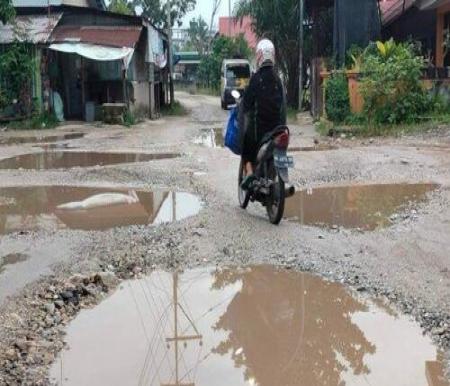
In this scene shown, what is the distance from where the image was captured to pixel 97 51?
2011 cm

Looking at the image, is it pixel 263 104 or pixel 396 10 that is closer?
pixel 263 104

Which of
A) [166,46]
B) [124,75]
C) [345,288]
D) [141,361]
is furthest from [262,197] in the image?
[166,46]

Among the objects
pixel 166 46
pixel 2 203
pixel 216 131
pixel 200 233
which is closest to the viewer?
pixel 200 233

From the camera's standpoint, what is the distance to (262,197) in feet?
23.2

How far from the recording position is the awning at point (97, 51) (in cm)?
1989

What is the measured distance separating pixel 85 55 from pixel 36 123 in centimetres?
254

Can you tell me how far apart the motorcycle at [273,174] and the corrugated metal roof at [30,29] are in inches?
601

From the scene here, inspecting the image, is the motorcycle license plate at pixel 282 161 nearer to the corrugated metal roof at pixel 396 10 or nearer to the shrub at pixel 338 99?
the shrub at pixel 338 99

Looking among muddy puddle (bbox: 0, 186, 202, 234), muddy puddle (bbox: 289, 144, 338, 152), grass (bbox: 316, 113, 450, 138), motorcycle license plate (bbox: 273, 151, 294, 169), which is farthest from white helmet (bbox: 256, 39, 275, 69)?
grass (bbox: 316, 113, 450, 138)

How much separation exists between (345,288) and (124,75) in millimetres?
17110

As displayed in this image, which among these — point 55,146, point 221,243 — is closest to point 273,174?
point 221,243

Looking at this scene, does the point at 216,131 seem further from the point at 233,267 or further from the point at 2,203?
the point at 233,267

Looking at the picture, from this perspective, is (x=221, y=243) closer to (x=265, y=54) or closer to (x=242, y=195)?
(x=242, y=195)

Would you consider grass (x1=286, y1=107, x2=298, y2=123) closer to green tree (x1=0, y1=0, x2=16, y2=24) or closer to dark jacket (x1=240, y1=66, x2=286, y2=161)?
green tree (x1=0, y1=0, x2=16, y2=24)
